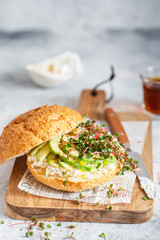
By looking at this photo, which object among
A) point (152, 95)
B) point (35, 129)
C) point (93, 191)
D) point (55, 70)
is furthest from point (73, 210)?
point (55, 70)

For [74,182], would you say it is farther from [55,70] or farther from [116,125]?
[55,70]

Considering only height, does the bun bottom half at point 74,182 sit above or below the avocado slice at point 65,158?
below

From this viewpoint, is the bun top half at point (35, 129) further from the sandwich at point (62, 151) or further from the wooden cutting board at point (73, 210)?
the wooden cutting board at point (73, 210)

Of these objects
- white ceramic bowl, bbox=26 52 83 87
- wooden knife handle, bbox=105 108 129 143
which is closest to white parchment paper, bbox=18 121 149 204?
wooden knife handle, bbox=105 108 129 143

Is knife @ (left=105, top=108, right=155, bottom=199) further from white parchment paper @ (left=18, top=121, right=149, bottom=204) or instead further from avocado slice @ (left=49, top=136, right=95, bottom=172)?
avocado slice @ (left=49, top=136, right=95, bottom=172)

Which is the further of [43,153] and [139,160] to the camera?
[139,160]

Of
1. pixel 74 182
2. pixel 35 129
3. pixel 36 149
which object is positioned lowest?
pixel 74 182

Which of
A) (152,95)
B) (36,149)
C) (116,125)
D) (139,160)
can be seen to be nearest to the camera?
(36,149)

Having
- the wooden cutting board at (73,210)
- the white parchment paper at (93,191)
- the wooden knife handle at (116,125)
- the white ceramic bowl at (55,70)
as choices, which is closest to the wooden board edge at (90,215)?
the wooden cutting board at (73,210)
